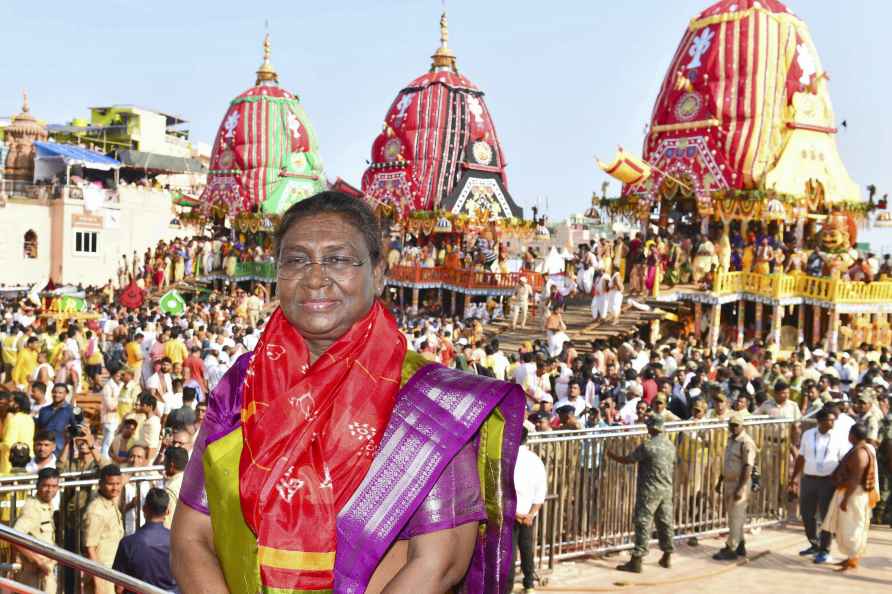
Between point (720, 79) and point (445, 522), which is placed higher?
point (720, 79)

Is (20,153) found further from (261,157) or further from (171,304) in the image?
(171,304)

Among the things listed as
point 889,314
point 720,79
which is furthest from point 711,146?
point 889,314

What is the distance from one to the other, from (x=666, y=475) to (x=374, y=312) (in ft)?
18.8

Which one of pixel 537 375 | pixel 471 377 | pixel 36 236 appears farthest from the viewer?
pixel 36 236

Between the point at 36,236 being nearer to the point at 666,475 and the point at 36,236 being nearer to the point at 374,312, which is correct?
the point at 666,475

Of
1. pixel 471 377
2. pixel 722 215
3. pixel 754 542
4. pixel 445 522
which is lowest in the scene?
pixel 754 542

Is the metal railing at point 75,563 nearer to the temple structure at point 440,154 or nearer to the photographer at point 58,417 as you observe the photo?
the photographer at point 58,417

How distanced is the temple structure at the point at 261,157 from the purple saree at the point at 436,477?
3793 cm

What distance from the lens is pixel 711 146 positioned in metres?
26.6

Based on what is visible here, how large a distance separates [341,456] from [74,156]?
139 feet

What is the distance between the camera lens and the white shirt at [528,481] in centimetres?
618

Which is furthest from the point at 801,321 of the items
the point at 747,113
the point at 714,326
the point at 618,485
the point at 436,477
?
the point at 436,477

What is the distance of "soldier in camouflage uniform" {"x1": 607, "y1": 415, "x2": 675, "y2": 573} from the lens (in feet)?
24.8

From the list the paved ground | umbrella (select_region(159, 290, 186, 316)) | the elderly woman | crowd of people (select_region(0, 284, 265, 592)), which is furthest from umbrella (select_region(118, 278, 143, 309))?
the elderly woman
